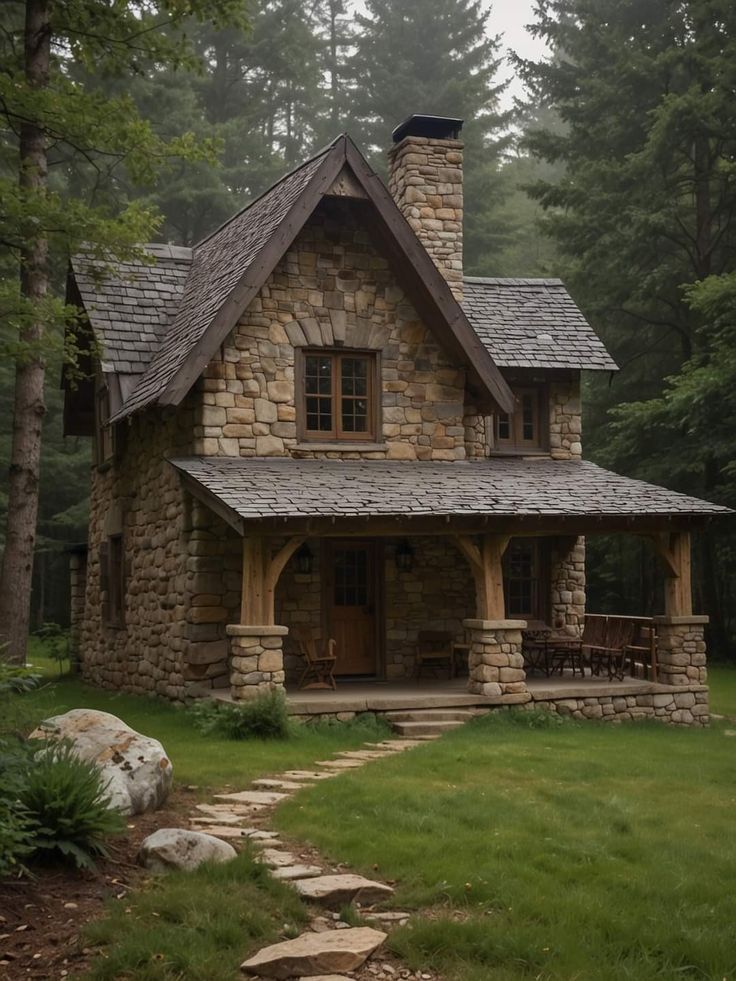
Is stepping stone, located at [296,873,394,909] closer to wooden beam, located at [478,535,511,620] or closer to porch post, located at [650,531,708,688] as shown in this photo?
wooden beam, located at [478,535,511,620]

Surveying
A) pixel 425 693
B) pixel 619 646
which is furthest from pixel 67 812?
pixel 619 646

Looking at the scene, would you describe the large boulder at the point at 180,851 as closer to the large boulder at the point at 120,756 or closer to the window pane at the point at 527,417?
the large boulder at the point at 120,756

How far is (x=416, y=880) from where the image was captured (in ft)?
23.7

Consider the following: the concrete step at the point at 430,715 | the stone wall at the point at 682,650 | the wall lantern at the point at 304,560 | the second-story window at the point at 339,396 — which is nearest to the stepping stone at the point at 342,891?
Answer: the concrete step at the point at 430,715

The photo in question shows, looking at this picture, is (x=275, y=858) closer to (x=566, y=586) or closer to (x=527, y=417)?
(x=566, y=586)

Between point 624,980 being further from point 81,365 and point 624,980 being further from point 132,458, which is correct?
point 81,365

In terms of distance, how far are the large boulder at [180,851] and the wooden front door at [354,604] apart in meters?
9.07

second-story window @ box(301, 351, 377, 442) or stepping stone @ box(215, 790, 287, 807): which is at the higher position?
second-story window @ box(301, 351, 377, 442)

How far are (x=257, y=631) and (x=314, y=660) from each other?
1.65 meters

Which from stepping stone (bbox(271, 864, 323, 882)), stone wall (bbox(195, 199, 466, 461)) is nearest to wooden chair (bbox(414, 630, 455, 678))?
stone wall (bbox(195, 199, 466, 461))

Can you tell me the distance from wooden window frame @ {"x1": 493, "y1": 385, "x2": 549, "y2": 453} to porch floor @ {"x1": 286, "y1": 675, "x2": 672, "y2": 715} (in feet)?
13.7

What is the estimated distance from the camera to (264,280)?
1520cm

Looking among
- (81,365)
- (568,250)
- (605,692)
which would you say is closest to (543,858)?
(605,692)

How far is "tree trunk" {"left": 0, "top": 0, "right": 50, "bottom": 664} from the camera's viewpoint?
1366cm
